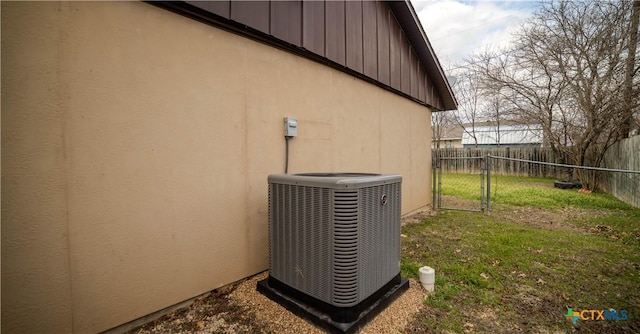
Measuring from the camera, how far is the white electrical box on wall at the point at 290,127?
2775 millimetres

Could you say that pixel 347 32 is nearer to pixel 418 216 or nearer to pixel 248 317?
pixel 248 317

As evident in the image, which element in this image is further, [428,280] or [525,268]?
[525,268]

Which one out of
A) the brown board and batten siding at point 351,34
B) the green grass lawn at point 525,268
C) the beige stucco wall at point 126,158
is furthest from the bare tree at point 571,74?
the beige stucco wall at point 126,158

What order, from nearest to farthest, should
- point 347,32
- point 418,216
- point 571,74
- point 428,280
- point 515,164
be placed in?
point 428,280
point 347,32
point 418,216
point 571,74
point 515,164

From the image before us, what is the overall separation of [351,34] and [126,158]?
10.1 feet

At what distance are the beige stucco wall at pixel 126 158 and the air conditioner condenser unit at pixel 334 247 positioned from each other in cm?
52

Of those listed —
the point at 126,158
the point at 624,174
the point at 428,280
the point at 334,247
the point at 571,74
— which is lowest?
the point at 428,280

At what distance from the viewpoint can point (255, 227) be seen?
254cm

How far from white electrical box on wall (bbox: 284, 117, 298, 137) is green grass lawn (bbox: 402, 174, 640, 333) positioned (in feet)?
6.33

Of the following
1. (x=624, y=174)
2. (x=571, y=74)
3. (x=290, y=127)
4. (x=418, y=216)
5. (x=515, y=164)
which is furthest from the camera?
(x=515, y=164)

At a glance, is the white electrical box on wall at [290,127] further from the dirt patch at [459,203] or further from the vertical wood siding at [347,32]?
the dirt patch at [459,203]

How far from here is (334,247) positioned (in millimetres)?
1765

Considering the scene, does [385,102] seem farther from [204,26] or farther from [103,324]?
[103,324]

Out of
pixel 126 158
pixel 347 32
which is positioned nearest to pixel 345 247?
pixel 126 158
